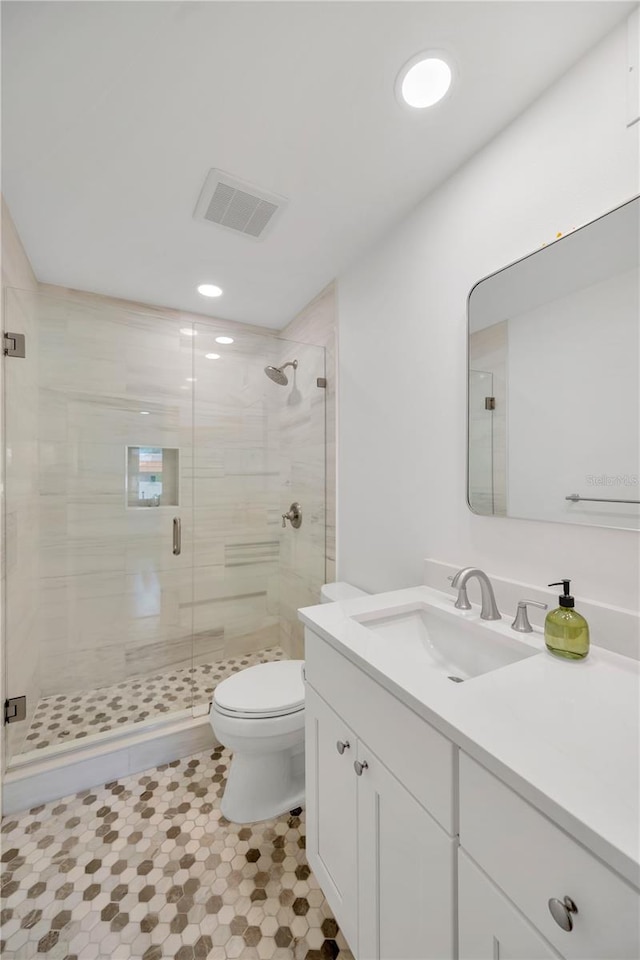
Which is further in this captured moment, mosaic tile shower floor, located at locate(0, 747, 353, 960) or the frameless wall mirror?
mosaic tile shower floor, located at locate(0, 747, 353, 960)

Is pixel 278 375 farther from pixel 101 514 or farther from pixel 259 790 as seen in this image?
pixel 259 790

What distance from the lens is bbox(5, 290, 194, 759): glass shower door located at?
187 centimetres

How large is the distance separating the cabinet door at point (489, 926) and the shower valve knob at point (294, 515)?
5.88 ft

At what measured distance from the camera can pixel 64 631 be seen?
2068mm

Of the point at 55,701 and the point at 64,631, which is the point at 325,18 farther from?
the point at 55,701

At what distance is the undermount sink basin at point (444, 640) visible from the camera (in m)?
1.00

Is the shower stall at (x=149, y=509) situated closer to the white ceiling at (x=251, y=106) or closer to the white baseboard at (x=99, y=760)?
the white baseboard at (x=99, y=760)

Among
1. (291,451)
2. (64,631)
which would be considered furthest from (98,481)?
(291,451)

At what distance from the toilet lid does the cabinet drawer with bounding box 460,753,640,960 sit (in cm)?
96

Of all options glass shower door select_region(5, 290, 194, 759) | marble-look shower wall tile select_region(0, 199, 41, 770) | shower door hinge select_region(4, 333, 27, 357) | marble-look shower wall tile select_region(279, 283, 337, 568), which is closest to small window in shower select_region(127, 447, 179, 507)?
glass shower door select_region(5, 290, 194, 759)

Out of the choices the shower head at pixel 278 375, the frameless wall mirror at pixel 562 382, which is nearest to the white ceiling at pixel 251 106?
the frameless wall mirror at pixel 562 382

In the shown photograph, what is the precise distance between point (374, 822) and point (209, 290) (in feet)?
7.75

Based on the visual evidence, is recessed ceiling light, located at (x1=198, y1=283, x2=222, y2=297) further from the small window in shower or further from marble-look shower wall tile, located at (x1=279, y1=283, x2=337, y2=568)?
the small window in shower

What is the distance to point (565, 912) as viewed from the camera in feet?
1.55
